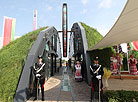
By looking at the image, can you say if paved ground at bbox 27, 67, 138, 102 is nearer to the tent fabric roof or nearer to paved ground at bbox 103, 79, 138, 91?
paved ground at bbox 103, 79, 138, 91

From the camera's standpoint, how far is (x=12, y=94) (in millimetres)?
4371

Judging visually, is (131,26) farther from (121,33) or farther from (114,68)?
(114,68)

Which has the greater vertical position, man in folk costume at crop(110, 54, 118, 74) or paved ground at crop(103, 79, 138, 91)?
man in folk costume at crop(110, 54, 118, 74)

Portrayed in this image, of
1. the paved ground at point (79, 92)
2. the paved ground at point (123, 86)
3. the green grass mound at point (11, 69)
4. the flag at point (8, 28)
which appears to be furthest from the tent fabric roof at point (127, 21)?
the flag at point (8, 28)

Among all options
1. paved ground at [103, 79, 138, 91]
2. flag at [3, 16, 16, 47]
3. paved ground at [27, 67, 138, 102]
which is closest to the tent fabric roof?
paved ground at [103, 79, 138, 91]

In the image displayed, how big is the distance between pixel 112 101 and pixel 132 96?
37.7 inches

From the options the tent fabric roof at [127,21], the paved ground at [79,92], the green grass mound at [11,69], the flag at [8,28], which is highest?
the flag at [8,28]

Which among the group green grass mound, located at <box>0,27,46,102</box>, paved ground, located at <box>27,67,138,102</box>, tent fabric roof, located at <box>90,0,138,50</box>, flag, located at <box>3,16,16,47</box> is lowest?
paved ground, located at <box>27,67,138,102</box>

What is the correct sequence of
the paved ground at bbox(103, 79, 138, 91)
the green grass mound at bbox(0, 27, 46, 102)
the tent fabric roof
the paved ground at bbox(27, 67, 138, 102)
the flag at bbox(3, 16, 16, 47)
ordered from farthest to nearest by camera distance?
the flag at bbox(3, 16, 16, 47) < the paved ground at bbox(103, 79, 138, 91) < the green grass mound at bbox(0, 27, 46, 102) < the paved ground at bbox(27, 67, 138, 102) < the tent fabric roof

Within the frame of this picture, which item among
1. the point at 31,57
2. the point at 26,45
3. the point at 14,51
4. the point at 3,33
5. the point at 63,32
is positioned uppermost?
the point at 3,33

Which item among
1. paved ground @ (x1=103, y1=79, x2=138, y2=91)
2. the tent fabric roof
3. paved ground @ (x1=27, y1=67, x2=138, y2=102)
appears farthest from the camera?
paved ground @ (x1=103, y1=79, x2=138, y2=91)

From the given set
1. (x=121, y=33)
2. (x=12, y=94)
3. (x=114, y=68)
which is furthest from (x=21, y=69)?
(x=114, y=68)

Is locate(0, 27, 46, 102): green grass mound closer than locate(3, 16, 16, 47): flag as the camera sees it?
Yes

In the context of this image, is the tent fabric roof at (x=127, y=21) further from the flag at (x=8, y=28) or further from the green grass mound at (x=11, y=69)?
the flag at (x=8, y=28)
